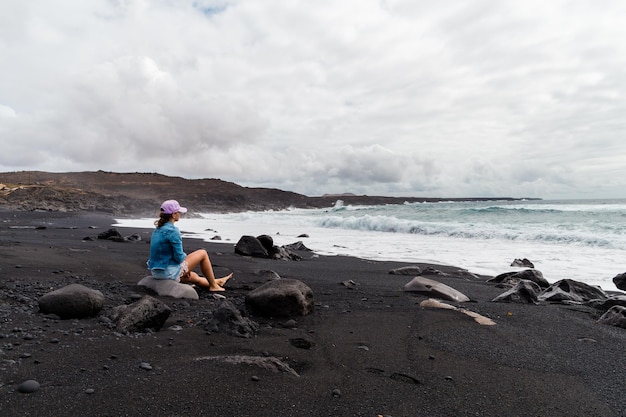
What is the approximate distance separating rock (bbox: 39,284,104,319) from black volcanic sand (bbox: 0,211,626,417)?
116 millimetres

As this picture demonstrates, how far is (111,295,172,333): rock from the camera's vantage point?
383cm

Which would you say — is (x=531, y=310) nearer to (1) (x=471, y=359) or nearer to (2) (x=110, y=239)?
(1) (x=471, y=359)

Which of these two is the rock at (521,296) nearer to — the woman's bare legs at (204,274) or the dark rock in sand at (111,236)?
the woman's bare legs at (204,274)

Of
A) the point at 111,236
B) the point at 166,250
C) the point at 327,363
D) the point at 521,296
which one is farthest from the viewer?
the point at 111,236

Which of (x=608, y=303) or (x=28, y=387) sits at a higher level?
(x=28, y=387)

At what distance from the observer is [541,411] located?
2.77 metres

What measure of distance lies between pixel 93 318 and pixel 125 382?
166 centimetres

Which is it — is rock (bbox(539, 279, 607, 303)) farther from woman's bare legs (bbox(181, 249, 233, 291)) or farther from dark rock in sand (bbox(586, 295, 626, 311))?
woman's bare legs (bbox(181, 249, 233, 291))

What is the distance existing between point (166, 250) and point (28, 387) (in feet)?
10.6

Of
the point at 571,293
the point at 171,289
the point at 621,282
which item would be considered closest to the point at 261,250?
the point at 171,289

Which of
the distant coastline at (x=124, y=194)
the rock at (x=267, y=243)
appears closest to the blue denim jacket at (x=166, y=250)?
the rock at (x=267, y=243)

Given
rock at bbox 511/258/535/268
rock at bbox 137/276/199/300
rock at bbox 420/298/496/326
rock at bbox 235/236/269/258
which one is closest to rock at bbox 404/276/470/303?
rock at bbox 420/298/496/326

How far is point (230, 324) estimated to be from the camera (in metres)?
4.07

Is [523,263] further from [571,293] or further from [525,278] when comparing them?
[571,293]
